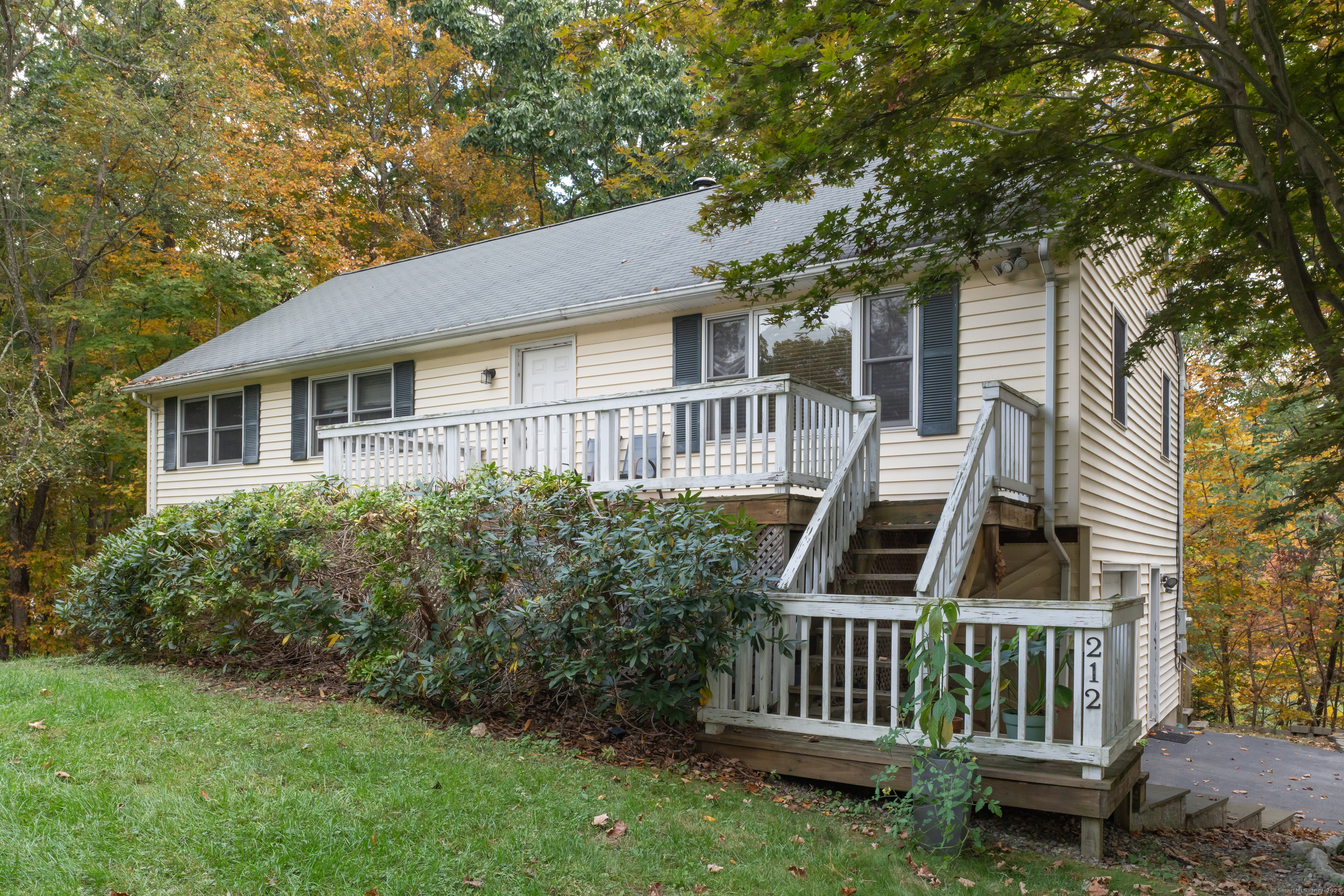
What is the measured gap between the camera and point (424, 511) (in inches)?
265

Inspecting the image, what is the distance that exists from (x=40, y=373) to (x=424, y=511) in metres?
14.4

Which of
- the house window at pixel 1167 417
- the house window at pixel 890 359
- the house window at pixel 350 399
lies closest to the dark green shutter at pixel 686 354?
the house window at pixel 890 359

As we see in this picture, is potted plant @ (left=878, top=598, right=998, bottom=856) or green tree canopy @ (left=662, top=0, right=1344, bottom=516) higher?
green tree canopy @ (left=662, top=0, right=1344, bottom=516)

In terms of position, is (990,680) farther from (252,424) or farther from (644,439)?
(252,424)

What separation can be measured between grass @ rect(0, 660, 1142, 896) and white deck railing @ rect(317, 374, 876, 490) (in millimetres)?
2716

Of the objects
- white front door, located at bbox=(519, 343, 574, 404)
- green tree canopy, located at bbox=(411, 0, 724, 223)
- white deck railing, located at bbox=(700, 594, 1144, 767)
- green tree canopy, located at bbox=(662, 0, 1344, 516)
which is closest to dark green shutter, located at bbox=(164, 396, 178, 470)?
white front door, located at bbox=(519, 343, 574, 404)

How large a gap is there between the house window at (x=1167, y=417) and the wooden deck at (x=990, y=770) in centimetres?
906

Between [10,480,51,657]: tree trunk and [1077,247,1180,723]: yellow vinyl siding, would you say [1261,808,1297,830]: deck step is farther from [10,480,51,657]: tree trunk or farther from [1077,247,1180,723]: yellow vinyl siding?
[10,480,51,657]: tree trunk

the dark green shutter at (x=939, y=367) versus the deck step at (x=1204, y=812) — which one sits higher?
the dark green shutter at (x=939, y=367)

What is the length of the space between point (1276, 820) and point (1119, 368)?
4.73 meters

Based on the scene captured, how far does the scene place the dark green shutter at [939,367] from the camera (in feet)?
28.3

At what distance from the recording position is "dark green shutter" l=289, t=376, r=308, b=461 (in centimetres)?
1370

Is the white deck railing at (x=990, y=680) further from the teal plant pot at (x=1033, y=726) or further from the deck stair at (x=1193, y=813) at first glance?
the deck stair at (x=1193, y=813)

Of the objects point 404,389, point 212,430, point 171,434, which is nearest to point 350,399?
point 404,389
